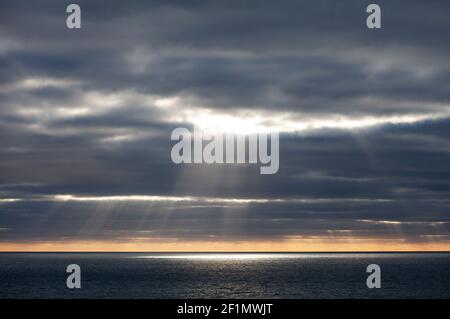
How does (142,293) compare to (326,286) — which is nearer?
(142,293)

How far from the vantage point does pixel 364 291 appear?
12912 cm

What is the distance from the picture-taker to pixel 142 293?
4931 inches
